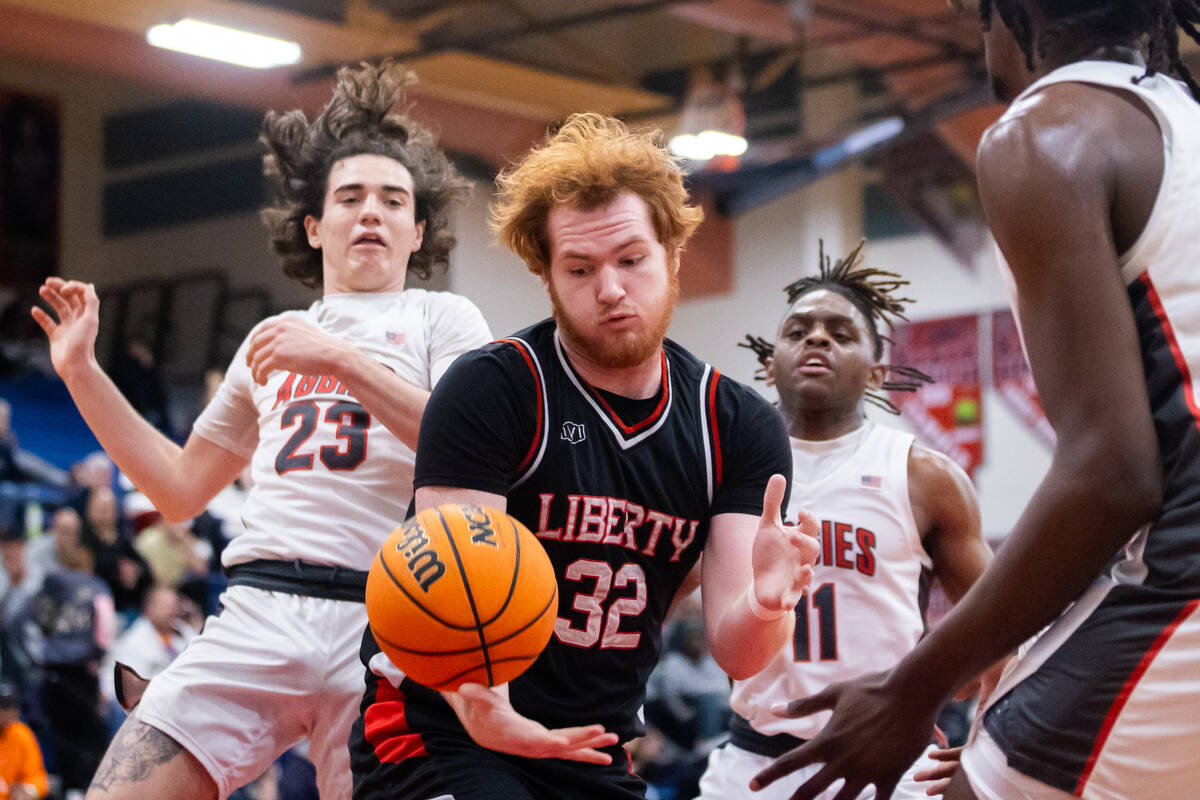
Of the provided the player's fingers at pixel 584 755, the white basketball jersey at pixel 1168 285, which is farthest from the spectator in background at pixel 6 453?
the white basketball jersey at pixel 1168 285

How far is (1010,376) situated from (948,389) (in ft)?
2.46

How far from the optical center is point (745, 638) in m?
3.23

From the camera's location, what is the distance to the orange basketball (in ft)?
9.12

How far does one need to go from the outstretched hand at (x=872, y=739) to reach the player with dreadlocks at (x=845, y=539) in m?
2.25

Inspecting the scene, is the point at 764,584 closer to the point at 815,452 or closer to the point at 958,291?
the point at 815,452

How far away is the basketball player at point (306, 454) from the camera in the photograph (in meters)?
3.93

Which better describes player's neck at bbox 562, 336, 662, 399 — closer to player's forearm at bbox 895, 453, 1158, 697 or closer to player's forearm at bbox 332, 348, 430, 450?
player's forearm at bbox 332, 348, 430, 450

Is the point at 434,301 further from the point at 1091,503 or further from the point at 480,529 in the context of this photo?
the point at 1091,503

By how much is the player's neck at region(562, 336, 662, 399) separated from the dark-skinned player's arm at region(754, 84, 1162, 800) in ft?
4.01

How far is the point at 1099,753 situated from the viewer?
2158 mm

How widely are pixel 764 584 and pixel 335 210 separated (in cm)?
224

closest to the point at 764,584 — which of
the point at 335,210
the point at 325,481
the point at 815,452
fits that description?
the point at 325,481

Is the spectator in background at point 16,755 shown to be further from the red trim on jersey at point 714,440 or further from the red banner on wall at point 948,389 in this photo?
the red banner on wall at point 948,389

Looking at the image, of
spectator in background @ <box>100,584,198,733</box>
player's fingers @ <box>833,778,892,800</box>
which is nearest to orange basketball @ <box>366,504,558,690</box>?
player's fingers @ <box>833,778,892,800</box>
